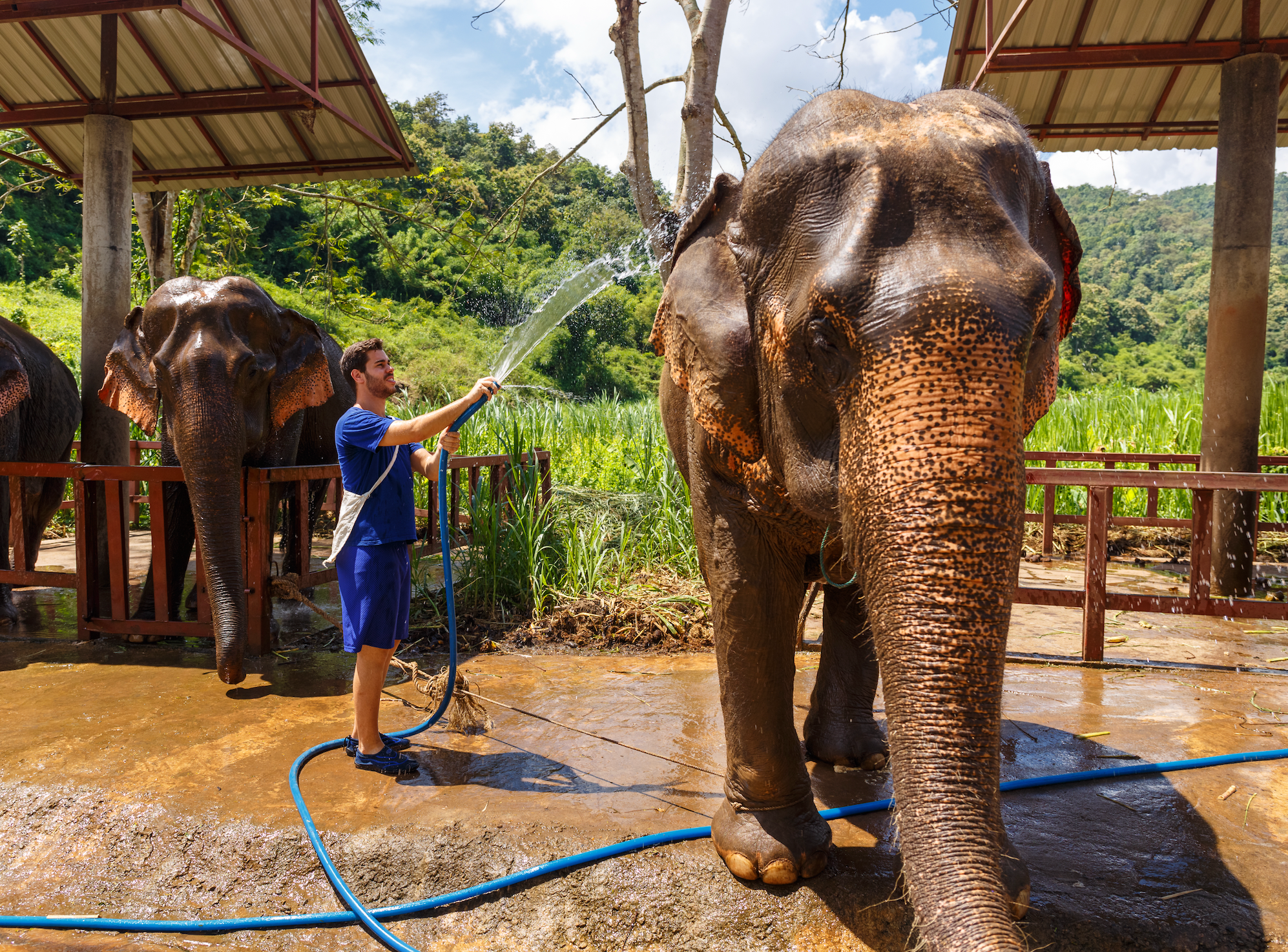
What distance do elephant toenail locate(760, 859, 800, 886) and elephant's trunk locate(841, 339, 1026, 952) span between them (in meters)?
1.03

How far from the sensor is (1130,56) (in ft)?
21.0

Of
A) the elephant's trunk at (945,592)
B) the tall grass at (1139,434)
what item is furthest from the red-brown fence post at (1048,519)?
the elephant's trunk at (945,592)

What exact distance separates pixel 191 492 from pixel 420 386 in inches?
794

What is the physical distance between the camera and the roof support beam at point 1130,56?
6.23m

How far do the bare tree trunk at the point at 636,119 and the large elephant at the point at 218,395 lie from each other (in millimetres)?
2676

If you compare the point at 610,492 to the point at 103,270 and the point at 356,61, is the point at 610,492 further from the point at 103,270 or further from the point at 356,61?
the point at 103,270

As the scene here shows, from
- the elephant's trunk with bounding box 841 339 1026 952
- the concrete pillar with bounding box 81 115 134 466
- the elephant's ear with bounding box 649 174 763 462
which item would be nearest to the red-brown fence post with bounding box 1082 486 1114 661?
the elephant's ear with bounding box 649 174 763 462

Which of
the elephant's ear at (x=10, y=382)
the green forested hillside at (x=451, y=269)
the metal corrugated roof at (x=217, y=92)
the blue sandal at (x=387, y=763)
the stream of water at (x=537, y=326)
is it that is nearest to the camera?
the blue sandal at (x=387, y=763)

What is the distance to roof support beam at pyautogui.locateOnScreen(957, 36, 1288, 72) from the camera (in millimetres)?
6230

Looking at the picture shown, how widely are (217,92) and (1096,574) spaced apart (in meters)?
7.16

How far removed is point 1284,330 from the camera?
4006 cm

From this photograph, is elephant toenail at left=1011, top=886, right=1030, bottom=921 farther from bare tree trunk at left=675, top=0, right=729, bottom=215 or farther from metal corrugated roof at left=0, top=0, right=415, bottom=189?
metal corrugated roof at left=0, top=0, right=415, bottom=189

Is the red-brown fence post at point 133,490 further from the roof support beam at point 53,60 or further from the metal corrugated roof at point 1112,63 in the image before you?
the metal corrugated roof at point 1112,63

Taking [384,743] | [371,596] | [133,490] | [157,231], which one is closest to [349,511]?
[371,596]
